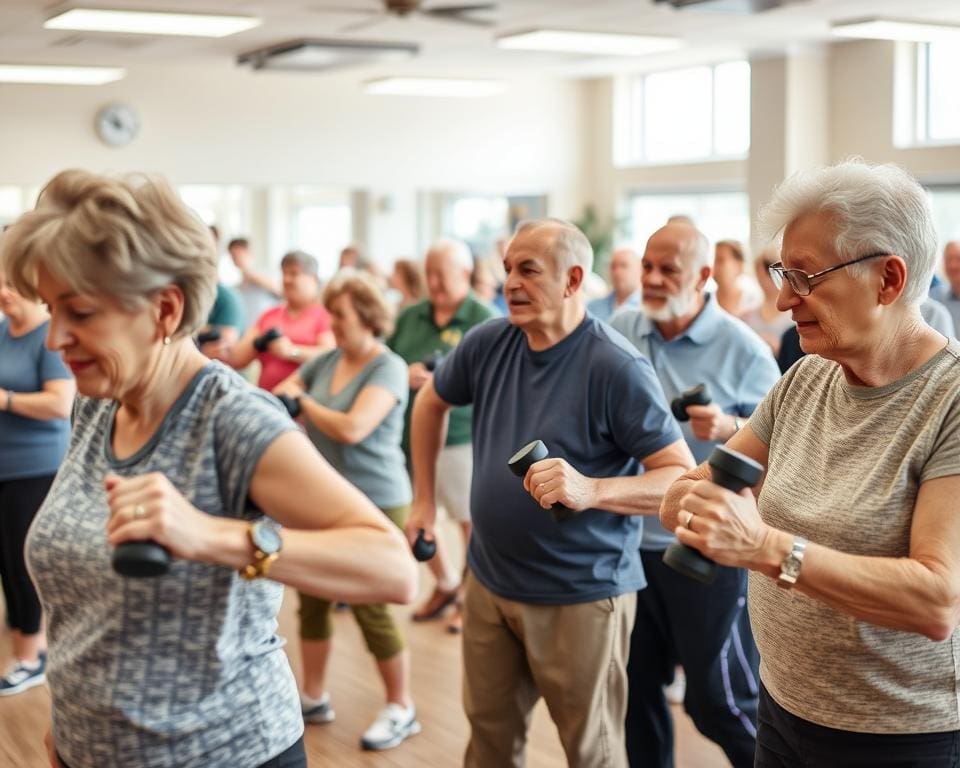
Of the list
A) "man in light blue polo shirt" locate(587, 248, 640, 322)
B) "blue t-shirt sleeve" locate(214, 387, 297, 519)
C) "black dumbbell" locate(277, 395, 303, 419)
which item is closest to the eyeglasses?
"blue t-shirt sleeve" locate(214, 387, 297, 519)

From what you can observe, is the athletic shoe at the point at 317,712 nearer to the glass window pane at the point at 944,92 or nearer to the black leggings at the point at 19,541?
the black leggings at the point at 19,541

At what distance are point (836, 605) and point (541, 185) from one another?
11001 mm

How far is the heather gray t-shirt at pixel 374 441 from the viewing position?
402cm

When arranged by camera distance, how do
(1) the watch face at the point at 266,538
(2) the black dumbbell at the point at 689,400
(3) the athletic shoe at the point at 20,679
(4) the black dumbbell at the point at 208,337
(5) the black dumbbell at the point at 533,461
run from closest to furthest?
1. (1) the watch face at the point at 266,538
2. (5) the black dumbbell at the point at 533,461
3. (2) the black dumbbell at the point at 689,400
4. (3) the athletic shoe at the point at 20,679
5. (4) the black dumbbell at the point at 208,337

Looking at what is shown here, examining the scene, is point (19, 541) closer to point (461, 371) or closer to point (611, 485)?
point (461, 371)

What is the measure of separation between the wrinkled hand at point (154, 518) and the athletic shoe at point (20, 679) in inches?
133

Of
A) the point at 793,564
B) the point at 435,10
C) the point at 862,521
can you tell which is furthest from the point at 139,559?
the point at 435,10

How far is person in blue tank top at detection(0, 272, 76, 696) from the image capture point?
13.3 ft

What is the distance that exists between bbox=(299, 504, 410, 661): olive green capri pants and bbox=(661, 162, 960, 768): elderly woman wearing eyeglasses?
2118mm

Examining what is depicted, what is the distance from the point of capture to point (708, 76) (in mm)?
11344

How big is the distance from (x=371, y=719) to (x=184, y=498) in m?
2.86

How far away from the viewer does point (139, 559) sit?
1254 mm

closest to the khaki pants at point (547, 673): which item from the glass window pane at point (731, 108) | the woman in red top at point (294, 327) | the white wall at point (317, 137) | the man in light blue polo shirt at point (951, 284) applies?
the woman in red top at point (294, 327)

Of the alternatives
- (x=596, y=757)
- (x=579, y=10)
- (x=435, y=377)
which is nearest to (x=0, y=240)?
(x=435, y=377)
